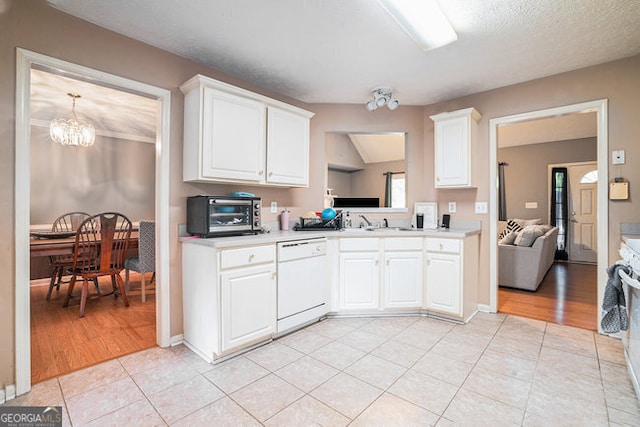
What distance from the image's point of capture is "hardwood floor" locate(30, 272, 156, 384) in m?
2.11

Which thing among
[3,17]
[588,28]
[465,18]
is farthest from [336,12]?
[3,17]

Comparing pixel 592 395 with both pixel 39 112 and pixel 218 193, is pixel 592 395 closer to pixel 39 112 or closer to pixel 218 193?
pixel 218 193

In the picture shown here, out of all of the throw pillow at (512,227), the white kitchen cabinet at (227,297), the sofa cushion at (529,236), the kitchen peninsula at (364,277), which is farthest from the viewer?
the throw pillow at (512,227)

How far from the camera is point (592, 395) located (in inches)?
67.9

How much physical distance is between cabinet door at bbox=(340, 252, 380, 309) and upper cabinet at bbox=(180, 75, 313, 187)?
93 cm

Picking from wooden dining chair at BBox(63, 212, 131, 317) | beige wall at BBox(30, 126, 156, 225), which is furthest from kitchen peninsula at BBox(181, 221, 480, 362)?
beige wall at BBox(30, 126, 156, 225)

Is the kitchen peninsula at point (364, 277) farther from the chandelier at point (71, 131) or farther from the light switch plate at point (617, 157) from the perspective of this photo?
the chandelier at point (71, 131)

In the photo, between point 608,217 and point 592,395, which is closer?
point 592,395

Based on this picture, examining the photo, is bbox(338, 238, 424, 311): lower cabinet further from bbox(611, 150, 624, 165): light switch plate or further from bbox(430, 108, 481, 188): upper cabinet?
bbox(611, 150, 624, 165): light switch plate

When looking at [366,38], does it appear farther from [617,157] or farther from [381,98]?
[617,157]

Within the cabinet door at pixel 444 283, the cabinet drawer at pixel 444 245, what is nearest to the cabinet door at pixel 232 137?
the cabinet drawer at pixel 444 245

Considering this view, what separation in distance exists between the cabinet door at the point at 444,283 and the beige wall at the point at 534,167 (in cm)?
488

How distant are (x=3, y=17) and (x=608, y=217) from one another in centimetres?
440

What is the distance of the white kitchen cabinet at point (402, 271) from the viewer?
2.90 metres
